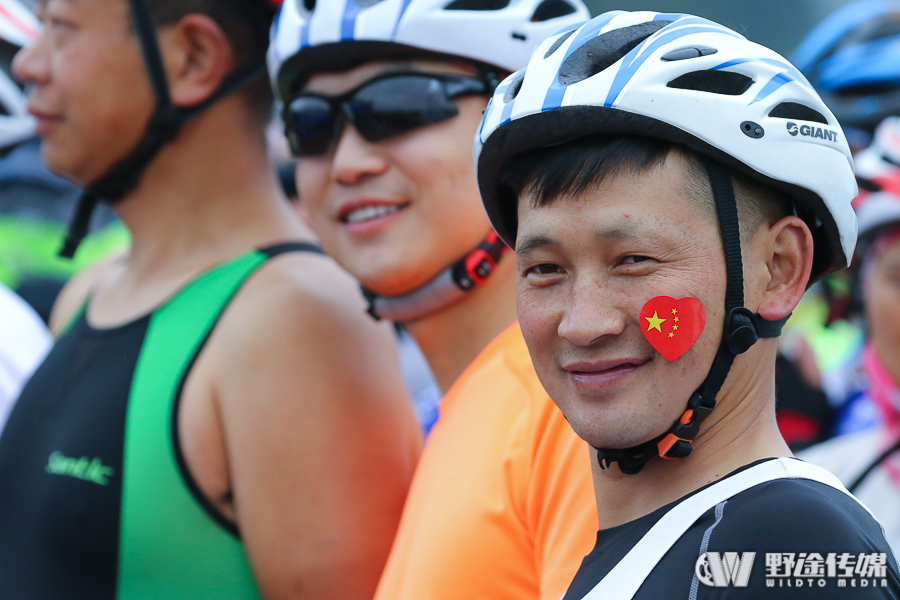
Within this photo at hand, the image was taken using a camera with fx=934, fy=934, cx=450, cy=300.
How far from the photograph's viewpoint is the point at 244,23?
3279mm

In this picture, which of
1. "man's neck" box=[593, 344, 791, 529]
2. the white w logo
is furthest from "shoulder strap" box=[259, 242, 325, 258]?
the white w logo

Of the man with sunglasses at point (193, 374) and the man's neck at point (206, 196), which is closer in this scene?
the man with sunglasses at point (193, 374)

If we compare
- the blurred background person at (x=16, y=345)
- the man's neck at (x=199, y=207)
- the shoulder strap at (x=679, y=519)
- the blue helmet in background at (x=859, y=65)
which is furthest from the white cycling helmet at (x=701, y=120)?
the blue helmet in background at (x=859, y=65)

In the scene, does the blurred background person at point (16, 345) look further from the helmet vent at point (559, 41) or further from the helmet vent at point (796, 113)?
the helmet vent at point (796, 113)

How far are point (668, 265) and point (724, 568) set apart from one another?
0.50m

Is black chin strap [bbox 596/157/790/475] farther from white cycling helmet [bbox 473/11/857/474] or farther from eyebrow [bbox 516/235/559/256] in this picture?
eyebrow [bbox 516/235/559/256]

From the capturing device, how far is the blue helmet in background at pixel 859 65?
18.7 ft

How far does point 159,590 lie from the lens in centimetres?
259

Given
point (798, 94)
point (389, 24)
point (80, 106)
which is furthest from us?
point (80, 106)

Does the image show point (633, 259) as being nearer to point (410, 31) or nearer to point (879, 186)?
point (410, 31)

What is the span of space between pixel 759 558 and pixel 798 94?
34.8 inches

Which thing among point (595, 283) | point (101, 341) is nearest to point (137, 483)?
point (101, 341)

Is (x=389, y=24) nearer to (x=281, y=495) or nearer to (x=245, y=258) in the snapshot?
(x=245, y=258)

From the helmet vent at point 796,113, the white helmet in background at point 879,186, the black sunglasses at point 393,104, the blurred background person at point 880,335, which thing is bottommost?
the blurred background person at point 880,335
